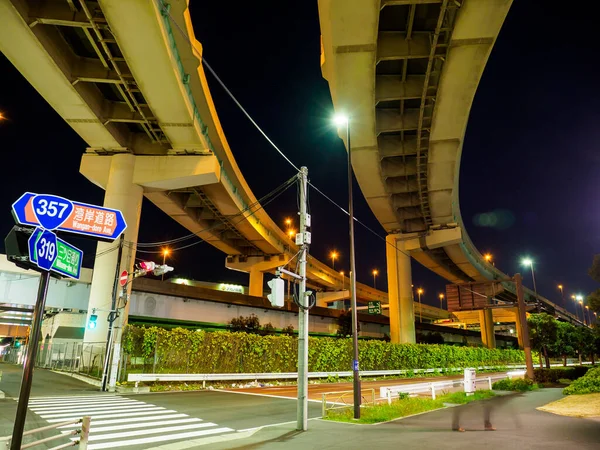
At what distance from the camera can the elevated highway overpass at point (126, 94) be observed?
17844 mm

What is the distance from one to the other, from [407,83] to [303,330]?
17.0 m

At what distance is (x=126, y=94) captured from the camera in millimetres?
23422

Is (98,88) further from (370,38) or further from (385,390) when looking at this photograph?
(385,390)

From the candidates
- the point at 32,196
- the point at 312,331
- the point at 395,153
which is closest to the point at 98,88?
the point at 395,153

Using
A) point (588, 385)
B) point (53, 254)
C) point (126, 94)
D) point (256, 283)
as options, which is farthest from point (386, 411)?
point (256, 283)

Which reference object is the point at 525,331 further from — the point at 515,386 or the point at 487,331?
the point at 487,331

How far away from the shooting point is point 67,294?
38562 millimetres

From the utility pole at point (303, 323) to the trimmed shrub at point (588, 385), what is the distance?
1429 centimetres

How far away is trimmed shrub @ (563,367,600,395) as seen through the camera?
17969 millimetres

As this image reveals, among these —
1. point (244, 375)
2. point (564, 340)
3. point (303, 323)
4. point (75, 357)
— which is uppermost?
point (564, 340)

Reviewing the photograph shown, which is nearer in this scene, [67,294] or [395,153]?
[395,153]

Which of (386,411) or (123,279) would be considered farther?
(123,279)

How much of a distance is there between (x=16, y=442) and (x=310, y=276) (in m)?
62.3

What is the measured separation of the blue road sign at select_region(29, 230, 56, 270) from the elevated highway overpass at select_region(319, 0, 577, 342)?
49.2 ft
